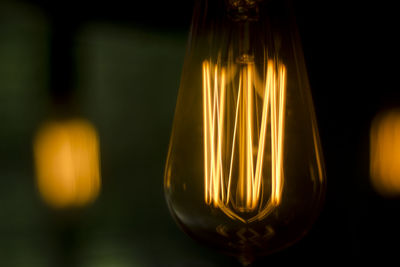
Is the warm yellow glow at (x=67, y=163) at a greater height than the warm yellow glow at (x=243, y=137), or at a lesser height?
lesser

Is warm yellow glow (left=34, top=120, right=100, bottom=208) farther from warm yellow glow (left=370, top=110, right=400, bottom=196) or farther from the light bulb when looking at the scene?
warm yellow glow (left=370, top=110, right=400, bottom=196)

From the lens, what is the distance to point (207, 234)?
47 cm

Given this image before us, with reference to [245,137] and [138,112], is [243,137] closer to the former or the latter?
[245,137]

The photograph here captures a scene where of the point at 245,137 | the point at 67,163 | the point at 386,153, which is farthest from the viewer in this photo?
the point at 67,163

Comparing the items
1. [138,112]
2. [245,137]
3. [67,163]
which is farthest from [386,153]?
[67,163]

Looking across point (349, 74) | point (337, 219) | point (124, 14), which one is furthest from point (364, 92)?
point (124, 14)

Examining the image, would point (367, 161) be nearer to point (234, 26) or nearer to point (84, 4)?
point (234, 26)

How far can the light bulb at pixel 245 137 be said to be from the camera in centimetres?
46

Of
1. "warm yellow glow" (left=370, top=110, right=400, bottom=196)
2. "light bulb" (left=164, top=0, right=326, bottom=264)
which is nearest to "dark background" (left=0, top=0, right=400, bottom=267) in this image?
"warm yellow glow" (left=370, top=110, right=400, bottom=196)

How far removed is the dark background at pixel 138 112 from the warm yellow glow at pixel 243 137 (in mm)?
358

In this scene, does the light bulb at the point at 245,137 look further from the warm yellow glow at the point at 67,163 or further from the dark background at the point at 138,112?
the warm yellow glow at the point at 67,163

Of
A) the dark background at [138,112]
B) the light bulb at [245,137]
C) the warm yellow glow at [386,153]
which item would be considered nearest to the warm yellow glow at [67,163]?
the dark background at [138,112]

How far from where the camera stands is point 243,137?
49 centimetres

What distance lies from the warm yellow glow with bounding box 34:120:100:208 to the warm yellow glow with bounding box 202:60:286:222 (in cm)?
49
